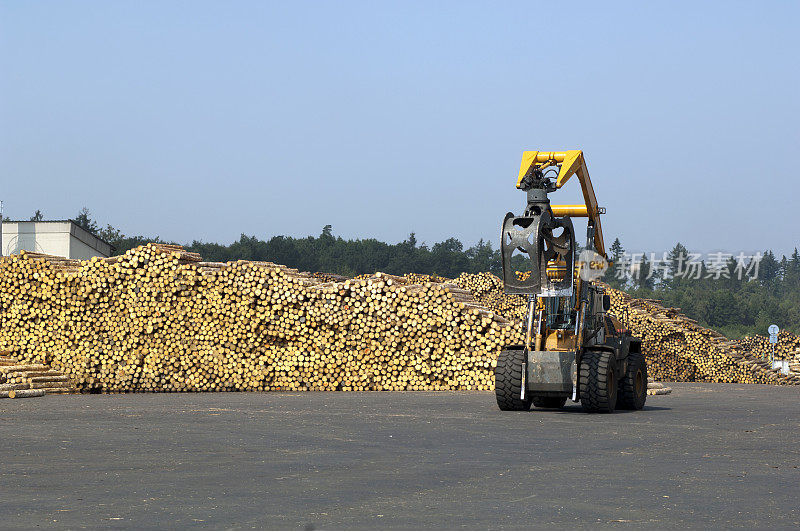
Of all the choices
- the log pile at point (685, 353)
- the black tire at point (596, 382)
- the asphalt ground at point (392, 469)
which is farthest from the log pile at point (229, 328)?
the log pile at point (685, 353)

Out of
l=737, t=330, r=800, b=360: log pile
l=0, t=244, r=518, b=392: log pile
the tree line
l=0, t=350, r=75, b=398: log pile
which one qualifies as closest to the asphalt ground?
l=0, t=350, r=75, b=398: log pile

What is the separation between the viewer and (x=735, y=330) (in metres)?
103

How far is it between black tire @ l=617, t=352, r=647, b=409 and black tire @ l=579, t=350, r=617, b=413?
4.33 feet

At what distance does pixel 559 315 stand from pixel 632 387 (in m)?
2.18

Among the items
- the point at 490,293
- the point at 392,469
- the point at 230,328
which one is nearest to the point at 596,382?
the point at 392,469

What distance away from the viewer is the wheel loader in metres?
16.2

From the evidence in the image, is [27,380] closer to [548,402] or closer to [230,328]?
[230,328]

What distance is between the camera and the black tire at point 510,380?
16.7m

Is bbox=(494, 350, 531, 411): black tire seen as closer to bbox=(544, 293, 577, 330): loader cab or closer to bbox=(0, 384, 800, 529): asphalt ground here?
bbox=(0, 384, 800, 529): asphalt ground

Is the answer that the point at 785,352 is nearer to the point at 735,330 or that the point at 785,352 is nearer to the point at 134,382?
the point at 134,382

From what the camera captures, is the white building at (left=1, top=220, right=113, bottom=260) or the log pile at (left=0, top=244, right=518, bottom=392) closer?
the log pile at (left=0, top=244, right=518, bottom=392)

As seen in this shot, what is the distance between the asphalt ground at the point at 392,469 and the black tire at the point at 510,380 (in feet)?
1.86

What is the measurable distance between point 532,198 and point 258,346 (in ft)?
34.0

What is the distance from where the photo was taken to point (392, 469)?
9.02 m
